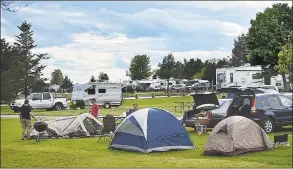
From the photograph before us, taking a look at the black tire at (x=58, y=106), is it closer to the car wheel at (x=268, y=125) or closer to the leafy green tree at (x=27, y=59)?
the leafy green tree at (x=27, y=59)

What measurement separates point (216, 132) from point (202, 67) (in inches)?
66.3

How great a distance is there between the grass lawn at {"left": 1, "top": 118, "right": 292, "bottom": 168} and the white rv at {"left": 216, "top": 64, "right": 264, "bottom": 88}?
1903 millimetres

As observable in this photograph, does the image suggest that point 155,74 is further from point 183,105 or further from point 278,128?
point 278,128

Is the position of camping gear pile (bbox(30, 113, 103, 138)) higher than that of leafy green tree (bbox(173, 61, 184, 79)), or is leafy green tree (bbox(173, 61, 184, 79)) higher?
leafy green tree (bbox(173, 61, 184, 79))

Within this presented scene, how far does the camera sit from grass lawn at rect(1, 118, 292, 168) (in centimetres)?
1151

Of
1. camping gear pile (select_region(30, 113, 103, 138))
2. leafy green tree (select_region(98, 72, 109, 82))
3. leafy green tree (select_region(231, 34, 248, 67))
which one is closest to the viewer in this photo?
leafy green tree (select_region(98, 72, 109, 82))

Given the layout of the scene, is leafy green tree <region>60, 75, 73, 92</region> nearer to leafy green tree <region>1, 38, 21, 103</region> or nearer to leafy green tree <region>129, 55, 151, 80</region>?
leafy green tree <region>129, 55, 151, 80</region>

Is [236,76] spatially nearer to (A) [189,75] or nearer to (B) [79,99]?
(A) [189,75]

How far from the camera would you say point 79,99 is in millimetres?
14180

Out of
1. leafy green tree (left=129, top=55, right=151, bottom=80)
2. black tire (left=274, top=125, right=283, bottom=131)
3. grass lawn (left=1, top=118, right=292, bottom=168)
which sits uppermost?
leafy green tree (left=129, top=55, right=151, bottom=80)

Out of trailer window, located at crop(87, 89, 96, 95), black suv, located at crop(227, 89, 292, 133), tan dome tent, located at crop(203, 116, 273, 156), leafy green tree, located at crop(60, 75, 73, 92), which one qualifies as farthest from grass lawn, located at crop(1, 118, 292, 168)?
leafy green tree, located at crop(60, 75, 73, 92)

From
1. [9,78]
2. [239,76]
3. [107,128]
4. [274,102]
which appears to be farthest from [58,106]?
[9,78]

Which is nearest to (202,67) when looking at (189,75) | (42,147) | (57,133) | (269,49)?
(189,75)

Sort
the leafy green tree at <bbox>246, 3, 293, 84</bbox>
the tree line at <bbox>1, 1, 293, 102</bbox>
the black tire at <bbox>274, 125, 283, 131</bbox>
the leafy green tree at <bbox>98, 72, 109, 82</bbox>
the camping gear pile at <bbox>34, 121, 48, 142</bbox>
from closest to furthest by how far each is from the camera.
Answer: the tree line at <bbox>1, 1, 293, 102</bbox> < the leafy green tree at <bbox>98, 72, 109, 82</bbox> < the leafy green tree at <bbox>246, 3, 293, 84</bbox> < the camping gear pile at <bbox>34, 121, 48, 142</bbox> < the black tire at <bbox>274, 125, 283, 131</bbox>
